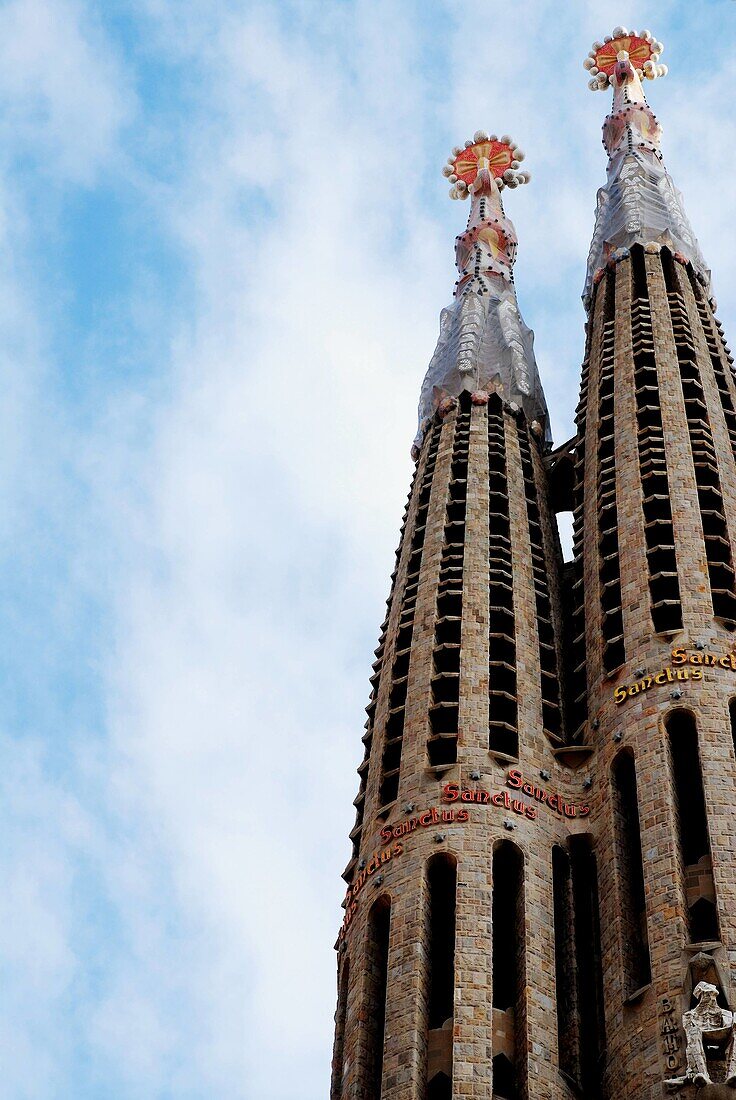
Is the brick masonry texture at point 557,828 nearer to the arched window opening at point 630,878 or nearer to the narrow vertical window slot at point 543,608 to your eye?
the arched window opening at point 630,878

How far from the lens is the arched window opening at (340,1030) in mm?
44781

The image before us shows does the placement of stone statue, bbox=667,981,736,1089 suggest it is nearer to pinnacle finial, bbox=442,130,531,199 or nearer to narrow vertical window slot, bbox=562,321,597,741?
narrow vertical window slot, bbox=562,321,597,741

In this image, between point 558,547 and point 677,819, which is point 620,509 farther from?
point 677,819

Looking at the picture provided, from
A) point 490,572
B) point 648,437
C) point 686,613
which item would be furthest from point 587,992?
point 648,437

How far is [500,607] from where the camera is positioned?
54344 millimetres

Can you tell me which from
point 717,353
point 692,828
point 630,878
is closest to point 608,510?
point 717,353

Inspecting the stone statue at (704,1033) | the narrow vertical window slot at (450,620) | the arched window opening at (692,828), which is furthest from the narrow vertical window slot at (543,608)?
the stone statue at (704,1033)

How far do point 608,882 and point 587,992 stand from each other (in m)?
2.27

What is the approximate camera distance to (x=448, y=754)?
4938 centimetres

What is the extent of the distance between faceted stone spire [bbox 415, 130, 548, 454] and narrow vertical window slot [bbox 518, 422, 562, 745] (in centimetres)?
243

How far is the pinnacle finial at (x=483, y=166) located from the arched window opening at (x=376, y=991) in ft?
125

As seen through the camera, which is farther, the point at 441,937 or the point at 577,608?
the point at 577,608

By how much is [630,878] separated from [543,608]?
11174mm

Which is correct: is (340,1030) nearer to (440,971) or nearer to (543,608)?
(440,971)
